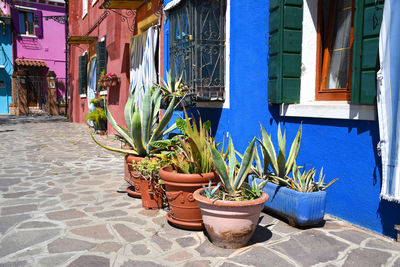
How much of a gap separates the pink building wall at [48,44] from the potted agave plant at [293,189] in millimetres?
22263

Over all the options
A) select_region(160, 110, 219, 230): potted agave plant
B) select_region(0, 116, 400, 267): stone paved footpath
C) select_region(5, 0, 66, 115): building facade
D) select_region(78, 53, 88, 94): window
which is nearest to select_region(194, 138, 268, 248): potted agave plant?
select_region(0, 116, 400, 267): stone paved footpath

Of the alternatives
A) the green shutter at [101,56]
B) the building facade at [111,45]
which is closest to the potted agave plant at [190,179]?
the building facade at [111,45]

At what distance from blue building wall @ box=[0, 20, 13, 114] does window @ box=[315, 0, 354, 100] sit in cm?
2229

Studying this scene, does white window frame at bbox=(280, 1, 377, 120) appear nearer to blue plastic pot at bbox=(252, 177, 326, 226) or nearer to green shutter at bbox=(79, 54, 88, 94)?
blue plastic pot at bbox=(252, 177, 326, 226)

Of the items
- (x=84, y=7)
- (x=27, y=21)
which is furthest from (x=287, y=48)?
(x=27, y=21)

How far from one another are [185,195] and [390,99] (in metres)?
1.93

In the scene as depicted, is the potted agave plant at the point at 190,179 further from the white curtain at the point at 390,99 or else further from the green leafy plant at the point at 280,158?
the white curtain at the point at 390,99

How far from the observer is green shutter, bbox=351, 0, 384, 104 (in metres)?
2.96

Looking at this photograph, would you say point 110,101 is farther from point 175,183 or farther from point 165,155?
point 175,183

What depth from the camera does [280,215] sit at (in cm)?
351

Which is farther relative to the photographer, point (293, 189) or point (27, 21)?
point (27, 21)

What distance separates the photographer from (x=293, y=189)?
3359 millimetres

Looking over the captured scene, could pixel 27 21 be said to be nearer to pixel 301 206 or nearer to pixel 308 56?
pixel 308 56

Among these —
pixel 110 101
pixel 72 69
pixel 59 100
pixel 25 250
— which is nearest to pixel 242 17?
pixel 25 250
